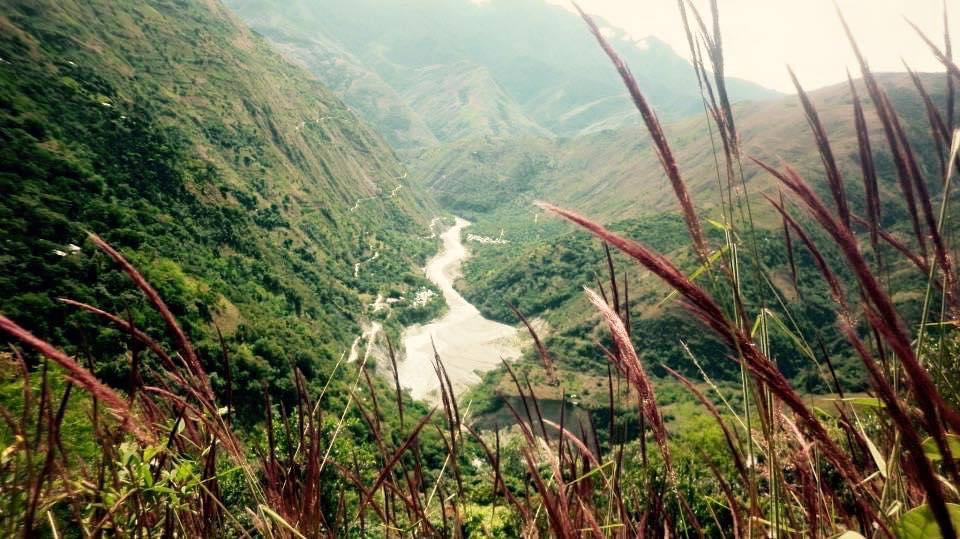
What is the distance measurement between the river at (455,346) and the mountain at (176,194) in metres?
6.82

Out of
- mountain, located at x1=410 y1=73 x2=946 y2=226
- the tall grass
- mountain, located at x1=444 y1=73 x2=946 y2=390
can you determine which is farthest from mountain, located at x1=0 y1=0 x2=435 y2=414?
mountain, located at x1=410 y1=73 x2=946 y2=226

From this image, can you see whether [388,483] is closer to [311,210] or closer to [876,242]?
[876,242]

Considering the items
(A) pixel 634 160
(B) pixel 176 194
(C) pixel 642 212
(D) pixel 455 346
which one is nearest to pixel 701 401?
(B) pixel 176 194

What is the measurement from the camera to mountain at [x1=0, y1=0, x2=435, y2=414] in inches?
982

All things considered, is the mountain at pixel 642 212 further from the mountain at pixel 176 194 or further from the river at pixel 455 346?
the mountain at pixel 176 194

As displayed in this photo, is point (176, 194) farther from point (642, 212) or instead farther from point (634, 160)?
point (634, 160)

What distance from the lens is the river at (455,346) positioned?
49875 millimetres

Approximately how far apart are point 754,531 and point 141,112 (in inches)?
2173

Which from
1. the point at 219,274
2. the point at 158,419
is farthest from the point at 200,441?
the point at 219,274

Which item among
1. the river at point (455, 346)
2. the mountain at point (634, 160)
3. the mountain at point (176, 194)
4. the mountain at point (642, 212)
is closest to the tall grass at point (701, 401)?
the mountain at point (642, 212)

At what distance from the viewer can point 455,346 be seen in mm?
59719

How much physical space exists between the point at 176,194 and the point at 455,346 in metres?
31.9

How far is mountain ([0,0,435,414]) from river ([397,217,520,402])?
6818mm

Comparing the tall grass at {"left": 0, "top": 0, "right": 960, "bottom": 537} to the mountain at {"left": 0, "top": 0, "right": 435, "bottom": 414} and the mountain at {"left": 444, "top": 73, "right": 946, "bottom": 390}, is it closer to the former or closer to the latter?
the mountain at {"left": 444, "top": 73, "right": 946, "bottom": 390}
